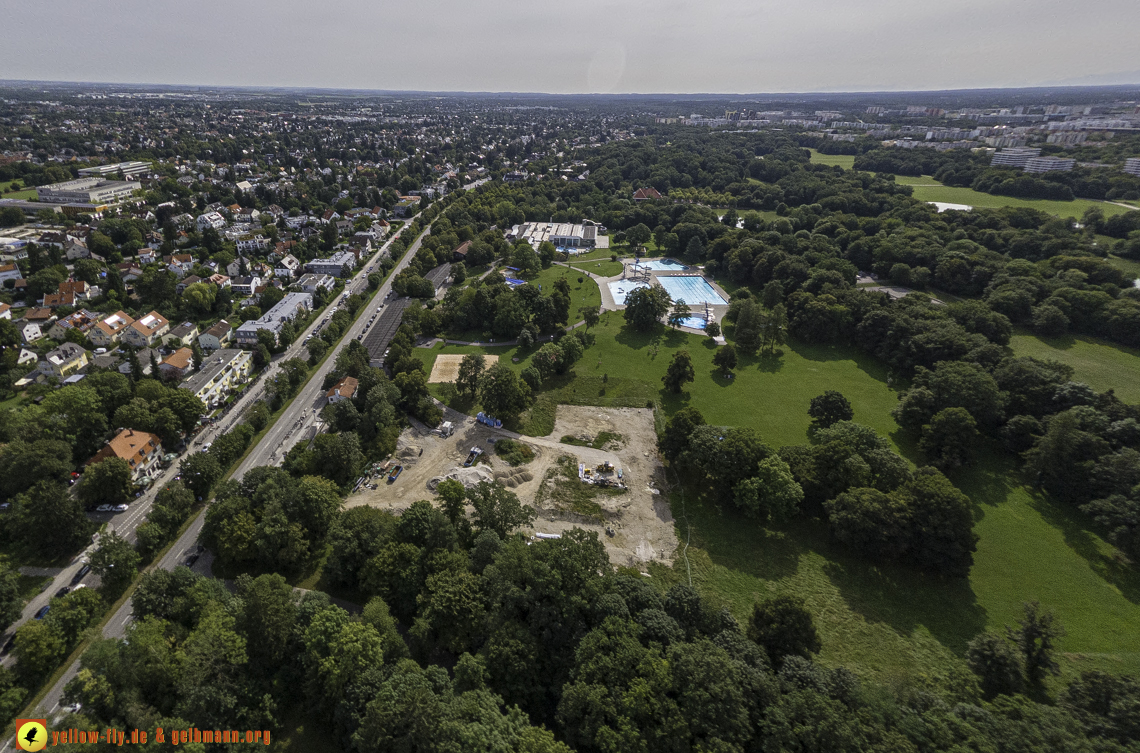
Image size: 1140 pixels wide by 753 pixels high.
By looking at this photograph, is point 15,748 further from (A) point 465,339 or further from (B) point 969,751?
(A) point 465,339

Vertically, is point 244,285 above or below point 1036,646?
above

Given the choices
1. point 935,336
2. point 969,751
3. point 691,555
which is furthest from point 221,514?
point 935,336

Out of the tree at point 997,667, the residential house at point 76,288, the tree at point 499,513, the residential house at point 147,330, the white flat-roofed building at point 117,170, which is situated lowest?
the tree at point 997,667

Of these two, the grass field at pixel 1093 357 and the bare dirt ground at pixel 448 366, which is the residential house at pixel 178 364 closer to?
the bare dirt ground at pixel 448 366

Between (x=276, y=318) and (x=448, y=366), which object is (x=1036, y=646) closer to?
(x=448, y=366)

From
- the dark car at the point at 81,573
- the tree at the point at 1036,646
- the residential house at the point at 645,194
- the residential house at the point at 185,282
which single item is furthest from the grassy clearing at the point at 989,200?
the dark car at the point at 81,573

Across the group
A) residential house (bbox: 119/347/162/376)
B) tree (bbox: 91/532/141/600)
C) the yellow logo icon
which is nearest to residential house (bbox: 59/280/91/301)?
residential house (bbox: 119/347/162/376)

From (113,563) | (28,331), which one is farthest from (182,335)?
(113,563)
